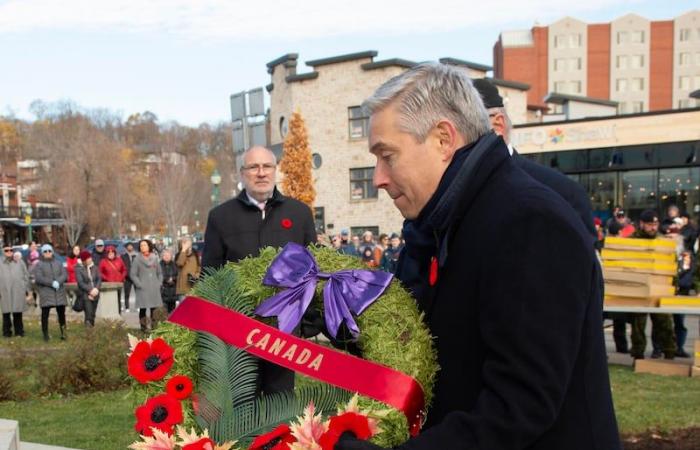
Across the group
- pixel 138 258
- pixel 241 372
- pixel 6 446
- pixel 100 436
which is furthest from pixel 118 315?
pixel 241 372

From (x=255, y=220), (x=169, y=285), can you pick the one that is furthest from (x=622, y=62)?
(x=255, y=220)

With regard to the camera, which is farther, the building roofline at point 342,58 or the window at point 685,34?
the window at point 685,34

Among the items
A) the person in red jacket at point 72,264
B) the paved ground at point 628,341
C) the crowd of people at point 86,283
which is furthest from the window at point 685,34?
the crowd of people at point 86,283

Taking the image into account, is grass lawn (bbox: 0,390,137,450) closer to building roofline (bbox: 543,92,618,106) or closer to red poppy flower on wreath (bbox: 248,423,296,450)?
red poppy flower on wreath (bbox: 248,423,296,450)

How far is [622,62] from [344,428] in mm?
83869

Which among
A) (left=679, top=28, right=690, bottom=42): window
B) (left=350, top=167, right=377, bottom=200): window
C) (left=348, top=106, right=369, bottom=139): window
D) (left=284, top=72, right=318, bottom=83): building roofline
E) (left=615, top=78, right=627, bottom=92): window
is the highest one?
(left=679, top=28, right=690, bottom=42): window

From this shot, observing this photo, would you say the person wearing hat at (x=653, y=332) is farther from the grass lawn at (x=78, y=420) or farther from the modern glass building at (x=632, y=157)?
the modern glass building at (x=632, y=157)

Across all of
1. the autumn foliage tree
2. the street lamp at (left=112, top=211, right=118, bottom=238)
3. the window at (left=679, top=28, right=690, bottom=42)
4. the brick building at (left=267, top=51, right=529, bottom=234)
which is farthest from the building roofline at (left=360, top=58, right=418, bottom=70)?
the window at (left=679, top=28, right=690, bottom=42)

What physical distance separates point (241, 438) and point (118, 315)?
14.5 meters

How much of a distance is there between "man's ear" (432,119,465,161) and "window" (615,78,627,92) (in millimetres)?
82903

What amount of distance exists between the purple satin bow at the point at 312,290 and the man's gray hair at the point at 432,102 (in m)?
0.43

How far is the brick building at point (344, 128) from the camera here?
108 ft

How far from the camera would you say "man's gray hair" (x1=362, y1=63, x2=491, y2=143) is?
1599 mm

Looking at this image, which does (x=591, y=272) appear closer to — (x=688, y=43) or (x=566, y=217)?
(x=566, y=217)
